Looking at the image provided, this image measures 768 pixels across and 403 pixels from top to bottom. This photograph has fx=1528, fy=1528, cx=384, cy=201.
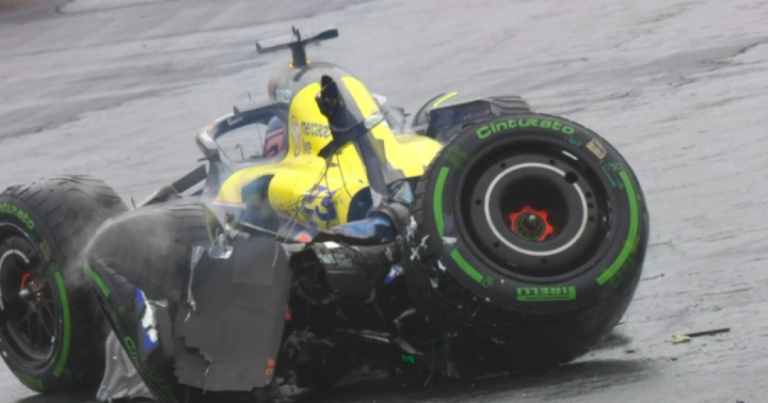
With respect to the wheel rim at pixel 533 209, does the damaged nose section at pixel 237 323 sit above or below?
below

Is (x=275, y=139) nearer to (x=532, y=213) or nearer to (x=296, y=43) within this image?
(x=296, y=43)

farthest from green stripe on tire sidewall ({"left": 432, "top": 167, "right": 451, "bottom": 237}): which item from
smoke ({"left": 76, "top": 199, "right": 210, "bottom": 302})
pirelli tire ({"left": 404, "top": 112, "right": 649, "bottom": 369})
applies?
smoke ({"left": 76, "top": 199, "right": 210, "bottom": 302})

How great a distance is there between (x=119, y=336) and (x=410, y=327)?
1.12 m

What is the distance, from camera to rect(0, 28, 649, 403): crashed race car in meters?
5.39

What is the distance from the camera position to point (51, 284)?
6.59 meters

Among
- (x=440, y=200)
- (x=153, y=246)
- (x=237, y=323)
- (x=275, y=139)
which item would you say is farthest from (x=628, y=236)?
(x=275, y=139)

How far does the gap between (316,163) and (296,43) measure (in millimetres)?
1119

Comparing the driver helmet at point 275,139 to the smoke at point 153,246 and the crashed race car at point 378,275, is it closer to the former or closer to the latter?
the crashed race car at point 378,275

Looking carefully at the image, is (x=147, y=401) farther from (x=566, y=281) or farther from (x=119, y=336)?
(x=566, y=281)

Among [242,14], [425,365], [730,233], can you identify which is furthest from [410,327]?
[242,14]

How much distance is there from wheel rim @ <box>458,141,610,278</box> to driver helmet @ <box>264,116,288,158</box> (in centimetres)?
259

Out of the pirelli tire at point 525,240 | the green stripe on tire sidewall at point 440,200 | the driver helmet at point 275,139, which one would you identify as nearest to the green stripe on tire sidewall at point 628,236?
the pirelli tire at point 525,240

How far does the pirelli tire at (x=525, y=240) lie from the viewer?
536 centimetres

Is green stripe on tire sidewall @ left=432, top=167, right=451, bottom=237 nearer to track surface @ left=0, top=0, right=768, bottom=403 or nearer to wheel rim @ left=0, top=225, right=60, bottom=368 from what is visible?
track surface @ left=0, top=0, right=768, bottom=403
